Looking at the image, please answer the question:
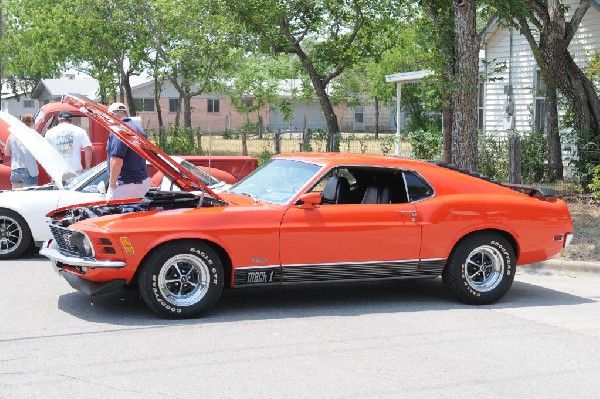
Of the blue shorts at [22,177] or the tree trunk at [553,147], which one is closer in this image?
the blue shorts at [22,177]

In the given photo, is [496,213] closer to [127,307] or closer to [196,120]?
[127,307]

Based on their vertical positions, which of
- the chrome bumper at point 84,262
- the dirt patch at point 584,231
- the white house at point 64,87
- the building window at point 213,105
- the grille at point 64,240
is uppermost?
the white house at point 64,87

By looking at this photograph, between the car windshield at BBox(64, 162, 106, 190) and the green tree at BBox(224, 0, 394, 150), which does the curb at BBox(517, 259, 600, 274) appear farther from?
the green tree at BBox(224, 0, 394, 150)

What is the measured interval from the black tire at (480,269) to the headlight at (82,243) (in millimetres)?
3261

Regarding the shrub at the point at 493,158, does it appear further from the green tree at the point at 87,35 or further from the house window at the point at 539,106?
the green tree at the point at 87,35

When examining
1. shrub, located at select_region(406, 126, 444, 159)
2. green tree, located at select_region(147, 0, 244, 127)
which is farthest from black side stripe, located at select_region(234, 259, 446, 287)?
green tree, located at select_region(147, 0, 244, 127)

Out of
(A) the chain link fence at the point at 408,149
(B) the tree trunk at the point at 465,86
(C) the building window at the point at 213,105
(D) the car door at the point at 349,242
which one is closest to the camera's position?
(D) the car door at the point at 349,242

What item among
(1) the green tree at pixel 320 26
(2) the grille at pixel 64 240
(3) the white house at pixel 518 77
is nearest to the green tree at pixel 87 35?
(1) the green tree at pixel 320 26

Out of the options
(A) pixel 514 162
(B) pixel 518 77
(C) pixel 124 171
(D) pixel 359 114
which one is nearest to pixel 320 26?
(B) pixel 518 77

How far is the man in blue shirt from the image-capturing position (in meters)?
9.36

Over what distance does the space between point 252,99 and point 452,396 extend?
6038 centimetres

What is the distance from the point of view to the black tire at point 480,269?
8.29 metres

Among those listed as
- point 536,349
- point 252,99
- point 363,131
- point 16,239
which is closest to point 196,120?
point 252,99

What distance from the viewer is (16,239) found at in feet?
35.3
